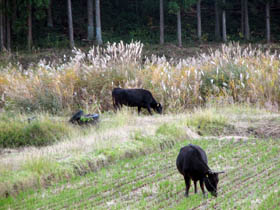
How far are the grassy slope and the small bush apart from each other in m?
0.90

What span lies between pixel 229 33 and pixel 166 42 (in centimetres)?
740

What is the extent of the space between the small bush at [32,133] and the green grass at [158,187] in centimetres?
265

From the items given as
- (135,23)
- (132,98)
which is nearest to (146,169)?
(132,98)

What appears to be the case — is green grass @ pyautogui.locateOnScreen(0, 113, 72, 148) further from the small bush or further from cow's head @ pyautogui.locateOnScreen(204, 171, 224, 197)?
cow's head @ pyautogui.locateOnScreen(204, 171, 224, 197)

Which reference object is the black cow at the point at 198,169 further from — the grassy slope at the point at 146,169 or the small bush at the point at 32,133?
the small bush at the point at 32,133

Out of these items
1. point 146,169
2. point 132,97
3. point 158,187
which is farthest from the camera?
point 132,97

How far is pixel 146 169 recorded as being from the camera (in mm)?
8102

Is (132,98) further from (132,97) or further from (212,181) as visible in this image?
(212,181)

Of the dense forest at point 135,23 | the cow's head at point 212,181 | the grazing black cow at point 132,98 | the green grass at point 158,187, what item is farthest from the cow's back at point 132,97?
the dense forest at point 135,23

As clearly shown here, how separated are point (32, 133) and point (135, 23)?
107 ft

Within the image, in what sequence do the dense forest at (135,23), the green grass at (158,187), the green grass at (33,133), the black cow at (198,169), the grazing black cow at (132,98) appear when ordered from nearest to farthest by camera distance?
the black cow at (198,169), the green grass at (158,187), the green grass at (33,133), the grazing black cow at (132,98), the dense forest at (135,23)

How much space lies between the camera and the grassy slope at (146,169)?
6461 millimetres

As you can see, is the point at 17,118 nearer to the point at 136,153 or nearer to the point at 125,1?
the point at 136,153

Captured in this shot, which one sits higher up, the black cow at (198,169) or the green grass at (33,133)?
the black cow at (198,169)
